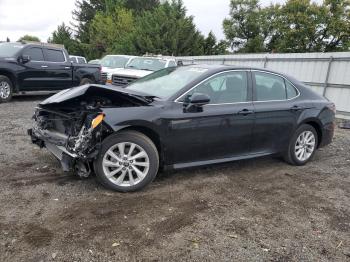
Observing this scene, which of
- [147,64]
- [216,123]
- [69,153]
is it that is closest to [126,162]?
[69,153]

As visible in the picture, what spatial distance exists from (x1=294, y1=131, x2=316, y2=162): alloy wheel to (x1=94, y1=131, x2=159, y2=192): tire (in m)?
2.67

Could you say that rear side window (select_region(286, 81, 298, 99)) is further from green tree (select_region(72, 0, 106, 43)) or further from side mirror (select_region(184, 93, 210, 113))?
green tree (select_region(72, 0, 106, 43))

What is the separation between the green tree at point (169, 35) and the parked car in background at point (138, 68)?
17.8 meters

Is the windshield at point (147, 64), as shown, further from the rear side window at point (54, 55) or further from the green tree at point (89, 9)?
the green tree at point (89, 9)

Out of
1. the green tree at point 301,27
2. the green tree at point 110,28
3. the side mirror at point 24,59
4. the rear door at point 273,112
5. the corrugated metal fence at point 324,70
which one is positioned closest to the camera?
the rear door at point 273,112

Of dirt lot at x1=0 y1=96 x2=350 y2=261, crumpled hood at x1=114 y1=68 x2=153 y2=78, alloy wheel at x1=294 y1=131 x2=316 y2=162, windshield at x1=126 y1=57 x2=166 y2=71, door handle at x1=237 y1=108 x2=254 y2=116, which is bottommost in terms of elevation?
dirt lot at x1=0 y1=96 x2=350 y2=261

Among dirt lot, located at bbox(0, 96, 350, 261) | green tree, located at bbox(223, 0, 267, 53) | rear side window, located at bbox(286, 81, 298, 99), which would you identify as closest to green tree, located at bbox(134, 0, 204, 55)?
green tree, located at bbox(223, 0, 267, 53)

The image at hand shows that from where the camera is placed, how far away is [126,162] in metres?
4.50

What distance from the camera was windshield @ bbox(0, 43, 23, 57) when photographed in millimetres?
11462

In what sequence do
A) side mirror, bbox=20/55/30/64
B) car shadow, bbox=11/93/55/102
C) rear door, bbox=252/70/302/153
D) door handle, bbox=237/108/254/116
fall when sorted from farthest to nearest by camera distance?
car shadow, bbox=11/93/55/102 < side mirror, bbox=20/55/30/64 < rear door, bbox=252/70/302/153 < door handle, bbox=237/108/254/116

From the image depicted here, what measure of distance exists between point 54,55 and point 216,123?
30.7 feet

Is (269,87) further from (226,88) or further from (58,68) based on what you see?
(58,68)

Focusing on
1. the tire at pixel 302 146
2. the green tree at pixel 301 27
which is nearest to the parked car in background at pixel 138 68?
the tire at pixel 302 146

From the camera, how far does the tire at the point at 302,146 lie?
6047mm
